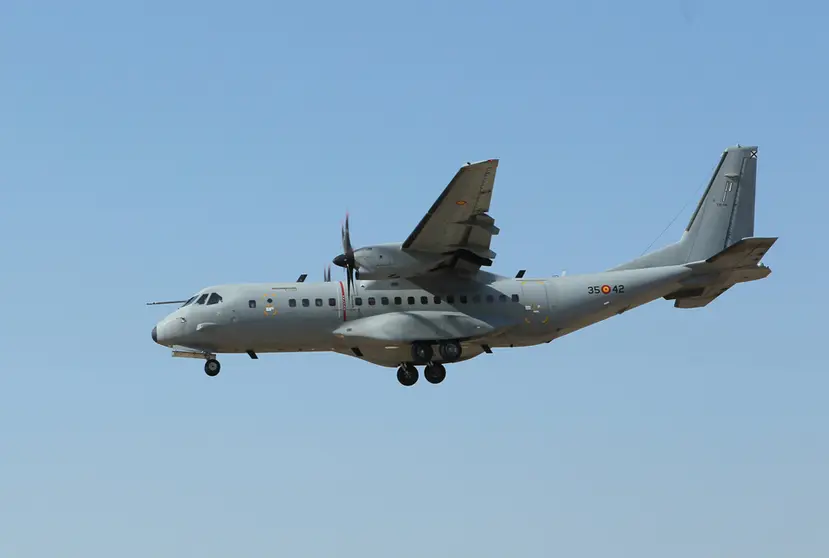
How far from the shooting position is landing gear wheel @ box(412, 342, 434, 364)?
35.4 meters

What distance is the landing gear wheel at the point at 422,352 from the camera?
35.4 meters

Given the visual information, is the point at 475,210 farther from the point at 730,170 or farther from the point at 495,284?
the point at 730,170

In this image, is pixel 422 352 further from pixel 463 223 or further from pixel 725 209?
pixel 725 209

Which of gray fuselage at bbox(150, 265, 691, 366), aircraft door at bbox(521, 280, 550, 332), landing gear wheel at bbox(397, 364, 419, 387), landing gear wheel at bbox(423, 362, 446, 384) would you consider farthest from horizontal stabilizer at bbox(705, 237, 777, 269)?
landing gear wheel at bbox(397, 364, 419, 387)

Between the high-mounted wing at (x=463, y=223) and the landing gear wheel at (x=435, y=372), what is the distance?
300cm

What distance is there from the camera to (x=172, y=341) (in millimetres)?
35656

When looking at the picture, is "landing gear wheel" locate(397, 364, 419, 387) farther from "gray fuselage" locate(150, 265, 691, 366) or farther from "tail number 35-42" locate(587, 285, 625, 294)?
"tail number 35-42" locate(587, 285, 625, 294)

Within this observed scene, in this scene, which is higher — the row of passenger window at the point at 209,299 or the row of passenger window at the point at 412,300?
the row of passenger window at the point at 209,299

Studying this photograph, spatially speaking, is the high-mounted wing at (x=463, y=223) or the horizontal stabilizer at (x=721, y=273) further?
the horizontal stabilizer at (x=721, y=273)

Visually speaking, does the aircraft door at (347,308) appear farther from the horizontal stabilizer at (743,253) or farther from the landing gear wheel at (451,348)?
the horizontal stabilizer at (743,253)

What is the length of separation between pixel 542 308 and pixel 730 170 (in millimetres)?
7419

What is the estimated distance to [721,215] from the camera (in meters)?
37.7

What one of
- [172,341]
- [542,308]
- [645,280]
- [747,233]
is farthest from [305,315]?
[747,233]

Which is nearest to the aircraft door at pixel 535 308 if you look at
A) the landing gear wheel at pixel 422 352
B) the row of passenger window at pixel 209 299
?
the landing gear wheel at pixel 422 352
